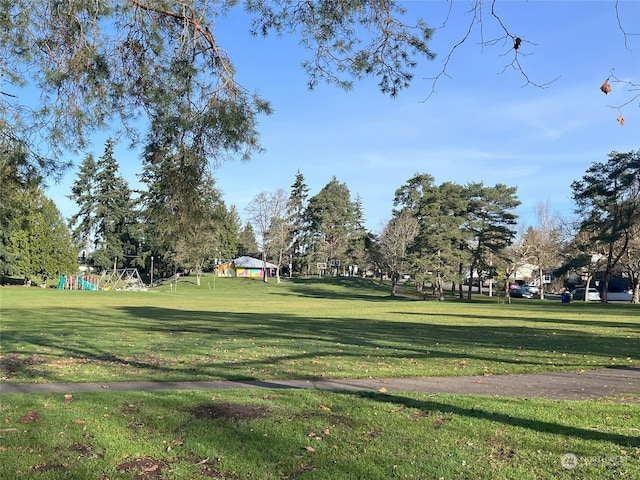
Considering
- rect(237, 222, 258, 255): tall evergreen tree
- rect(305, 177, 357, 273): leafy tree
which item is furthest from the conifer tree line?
rect(237, 222, 258, 255): tall evergreen tree

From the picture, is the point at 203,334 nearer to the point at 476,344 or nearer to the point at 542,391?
the point at 476,344

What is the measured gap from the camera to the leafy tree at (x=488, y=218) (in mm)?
53469

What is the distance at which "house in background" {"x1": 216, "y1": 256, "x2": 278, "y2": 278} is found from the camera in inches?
3799

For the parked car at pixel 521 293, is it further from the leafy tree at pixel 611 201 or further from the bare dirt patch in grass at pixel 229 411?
the bare dirt patch in grass at pixel 229 411

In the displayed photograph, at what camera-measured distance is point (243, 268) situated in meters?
Result: 96.4

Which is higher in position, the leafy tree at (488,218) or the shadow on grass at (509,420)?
the leafy tree at (488,218)

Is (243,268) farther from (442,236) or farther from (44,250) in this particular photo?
(442,236)

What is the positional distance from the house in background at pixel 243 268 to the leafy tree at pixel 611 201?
2273 inches

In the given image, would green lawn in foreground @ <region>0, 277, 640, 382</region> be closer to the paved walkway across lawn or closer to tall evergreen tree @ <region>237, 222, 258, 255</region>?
the paved walkway across lawn

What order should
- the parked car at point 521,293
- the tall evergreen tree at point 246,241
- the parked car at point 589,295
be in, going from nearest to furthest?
the parked car at point 589,295
the parked car at point 521,293
the tall evergreen tree at point 246,241

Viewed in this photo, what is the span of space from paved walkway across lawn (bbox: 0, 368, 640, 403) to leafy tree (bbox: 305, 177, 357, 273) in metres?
87.5

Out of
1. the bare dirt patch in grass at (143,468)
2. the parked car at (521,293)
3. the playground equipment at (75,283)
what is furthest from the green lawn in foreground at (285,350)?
the parked car at (521,293)

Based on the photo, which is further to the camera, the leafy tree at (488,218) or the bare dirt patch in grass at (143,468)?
the leafy tree at (488,218)

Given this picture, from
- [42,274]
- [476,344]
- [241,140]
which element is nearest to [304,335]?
[476,344]
